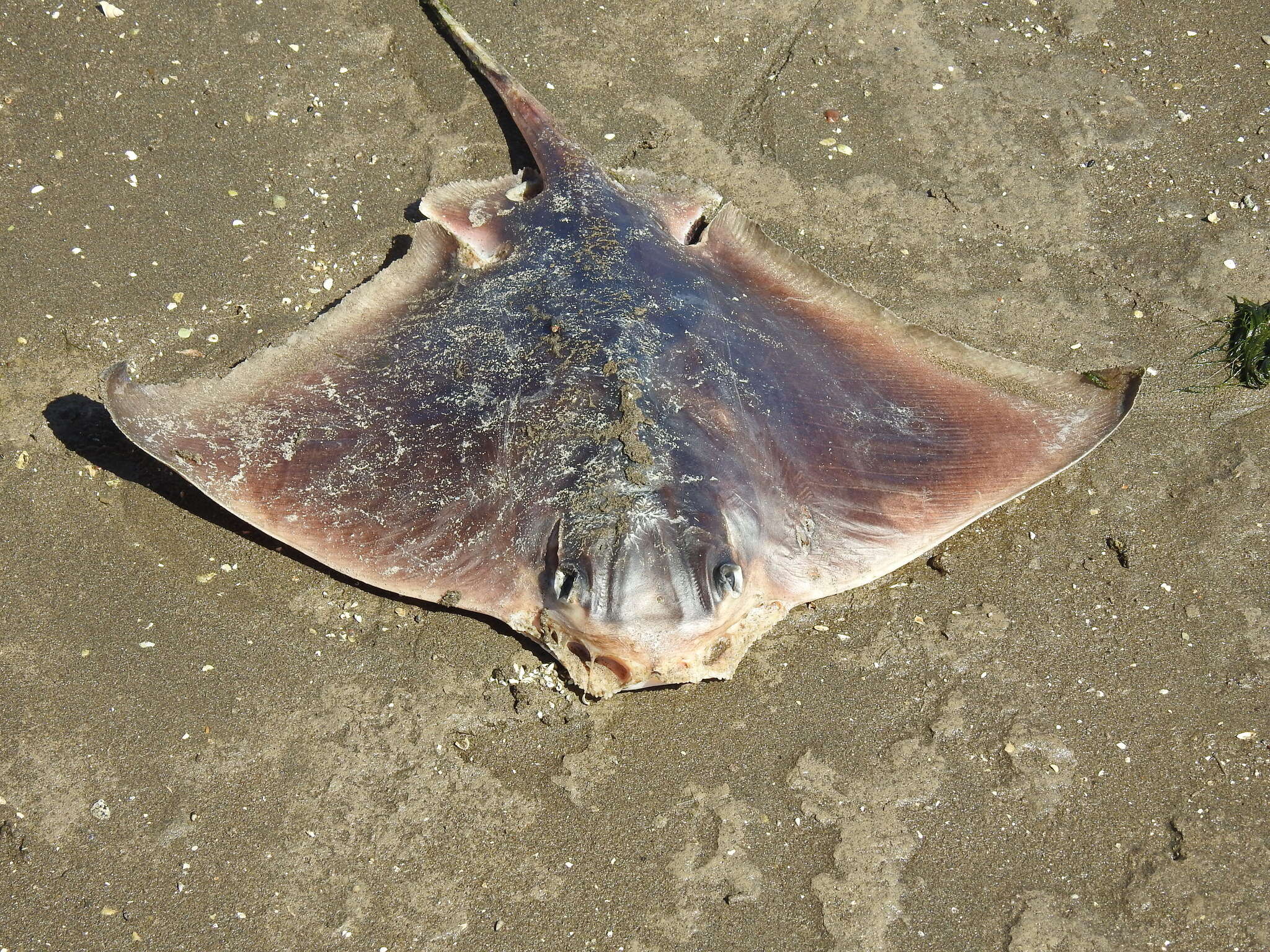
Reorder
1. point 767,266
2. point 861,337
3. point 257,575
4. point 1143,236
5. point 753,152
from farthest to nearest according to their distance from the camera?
point 753,152
point 1143,236
point 767,266
point 861,337
point 257,575

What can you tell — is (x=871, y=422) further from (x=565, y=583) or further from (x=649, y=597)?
(x=565, y=583)

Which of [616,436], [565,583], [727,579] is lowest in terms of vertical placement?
[565,583]

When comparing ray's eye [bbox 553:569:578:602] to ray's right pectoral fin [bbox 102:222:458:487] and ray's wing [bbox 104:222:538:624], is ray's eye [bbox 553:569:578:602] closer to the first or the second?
ray's wing [bbox 104:222:538:624]

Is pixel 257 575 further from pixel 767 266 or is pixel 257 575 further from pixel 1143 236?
pixel 1143 236

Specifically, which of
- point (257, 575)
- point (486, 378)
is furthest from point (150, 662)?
point (486, 378)

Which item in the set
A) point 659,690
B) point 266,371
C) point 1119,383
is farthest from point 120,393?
point 1119,383

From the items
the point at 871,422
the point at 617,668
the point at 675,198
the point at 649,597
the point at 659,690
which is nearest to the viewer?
the point at 649,597
